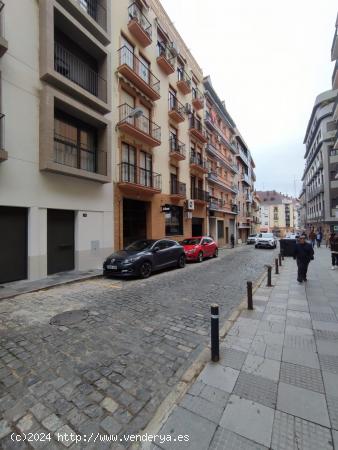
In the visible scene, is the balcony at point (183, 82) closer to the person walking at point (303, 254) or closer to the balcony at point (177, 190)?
the balcony at point (177, 190)

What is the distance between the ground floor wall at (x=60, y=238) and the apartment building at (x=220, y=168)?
14860 mm

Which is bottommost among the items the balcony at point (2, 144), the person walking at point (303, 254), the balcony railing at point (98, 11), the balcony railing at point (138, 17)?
the person walking at point (303, 254)

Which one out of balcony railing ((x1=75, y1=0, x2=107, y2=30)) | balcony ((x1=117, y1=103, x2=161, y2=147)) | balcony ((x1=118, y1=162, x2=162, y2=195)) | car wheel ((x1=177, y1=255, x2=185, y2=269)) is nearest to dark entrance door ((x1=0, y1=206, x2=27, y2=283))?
balcony ((x1=118, y1=162, x2=162, y2=195))

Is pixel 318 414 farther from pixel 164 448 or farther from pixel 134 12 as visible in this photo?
pixel 134 12

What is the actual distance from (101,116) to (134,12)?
8.61 m

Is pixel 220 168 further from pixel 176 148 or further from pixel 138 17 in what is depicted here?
→ pixel 138 17

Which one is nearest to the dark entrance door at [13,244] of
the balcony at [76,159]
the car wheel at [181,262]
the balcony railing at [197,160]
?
the balcony at [76,159]

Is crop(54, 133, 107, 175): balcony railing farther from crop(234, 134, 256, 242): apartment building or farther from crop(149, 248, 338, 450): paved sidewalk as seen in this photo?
crop(234, 134, 256, 242): apartment building

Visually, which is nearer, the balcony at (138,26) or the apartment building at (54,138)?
the apartment building at (54,138)

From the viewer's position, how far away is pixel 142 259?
8.85 meters

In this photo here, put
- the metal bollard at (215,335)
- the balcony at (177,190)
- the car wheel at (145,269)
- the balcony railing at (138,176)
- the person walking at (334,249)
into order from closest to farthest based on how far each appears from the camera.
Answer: the metal bollard at (215,335) < the car wheel at (145,269) < the person walking at (334,249) < the balcony railing at (138,176) < the balcony at (177,190)

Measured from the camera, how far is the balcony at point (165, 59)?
16.0m

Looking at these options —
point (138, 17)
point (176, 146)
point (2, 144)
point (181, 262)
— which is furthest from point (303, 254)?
point (138, 17)

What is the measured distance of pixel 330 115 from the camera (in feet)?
109
